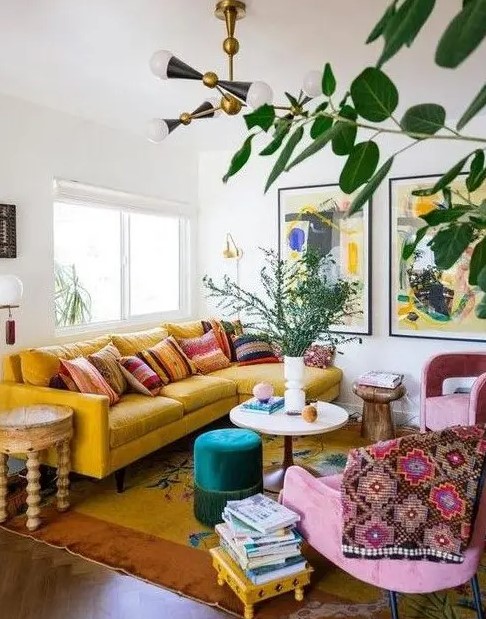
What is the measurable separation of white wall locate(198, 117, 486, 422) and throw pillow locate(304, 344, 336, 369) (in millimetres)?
152

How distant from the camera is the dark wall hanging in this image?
3.67m

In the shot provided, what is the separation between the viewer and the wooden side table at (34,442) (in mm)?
2934

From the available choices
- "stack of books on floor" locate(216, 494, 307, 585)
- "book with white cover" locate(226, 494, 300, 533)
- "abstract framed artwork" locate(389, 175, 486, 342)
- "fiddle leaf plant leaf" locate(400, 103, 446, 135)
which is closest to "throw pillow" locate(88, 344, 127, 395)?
"book with white cover" locate(226, 494, 300, 533)

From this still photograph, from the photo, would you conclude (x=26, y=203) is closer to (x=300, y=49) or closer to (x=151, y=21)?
(x=151, y=21)

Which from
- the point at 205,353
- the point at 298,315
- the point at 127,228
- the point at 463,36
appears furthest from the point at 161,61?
the point at 205,353

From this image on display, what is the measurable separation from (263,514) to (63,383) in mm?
1745

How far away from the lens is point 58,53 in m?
3.11

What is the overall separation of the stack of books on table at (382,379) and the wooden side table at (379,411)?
32mm

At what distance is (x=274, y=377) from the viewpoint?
4527 mm

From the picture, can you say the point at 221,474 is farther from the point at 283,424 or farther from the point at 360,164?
the point at 360,164

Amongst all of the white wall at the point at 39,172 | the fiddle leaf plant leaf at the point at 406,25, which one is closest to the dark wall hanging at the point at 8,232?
the white wall at the point at 39,172

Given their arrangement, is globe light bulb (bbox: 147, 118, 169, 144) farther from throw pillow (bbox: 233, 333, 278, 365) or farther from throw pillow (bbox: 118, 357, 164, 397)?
throw pillow (bbox: 233, 333, 278, 365)

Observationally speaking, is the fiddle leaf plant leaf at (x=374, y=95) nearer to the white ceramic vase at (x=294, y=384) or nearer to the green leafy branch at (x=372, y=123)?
the green leafy branch at (x=372, y=123)

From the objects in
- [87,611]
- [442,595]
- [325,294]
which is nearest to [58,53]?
[325,294]
